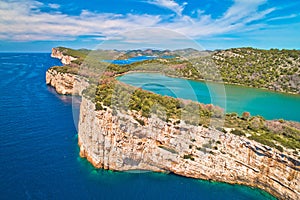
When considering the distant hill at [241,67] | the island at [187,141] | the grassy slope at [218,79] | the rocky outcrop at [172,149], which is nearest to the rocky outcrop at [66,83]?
the grassy slope at [218,79]

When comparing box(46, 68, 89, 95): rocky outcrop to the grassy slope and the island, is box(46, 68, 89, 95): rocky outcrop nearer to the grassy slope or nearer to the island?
the grassy slope

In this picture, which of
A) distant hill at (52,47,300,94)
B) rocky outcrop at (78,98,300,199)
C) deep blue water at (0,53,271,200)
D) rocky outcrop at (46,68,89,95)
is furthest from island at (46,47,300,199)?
distant hill at (52,47,300,94)

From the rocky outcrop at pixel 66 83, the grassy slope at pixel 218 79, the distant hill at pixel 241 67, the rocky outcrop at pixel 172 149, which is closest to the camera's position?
the rocky outcrop at pixel 172 149

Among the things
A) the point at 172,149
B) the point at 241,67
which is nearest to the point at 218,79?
the point at 241,67

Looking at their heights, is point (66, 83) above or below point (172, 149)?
above

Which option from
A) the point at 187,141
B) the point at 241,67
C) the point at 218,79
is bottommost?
the point at 187,141

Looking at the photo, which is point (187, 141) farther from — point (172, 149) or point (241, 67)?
point (241, 67)

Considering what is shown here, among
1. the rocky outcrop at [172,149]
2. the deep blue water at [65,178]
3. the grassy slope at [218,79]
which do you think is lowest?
the deep blue water at [65,178]

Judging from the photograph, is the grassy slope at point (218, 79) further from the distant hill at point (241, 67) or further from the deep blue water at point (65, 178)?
the deep blue water at point (65, 178)
